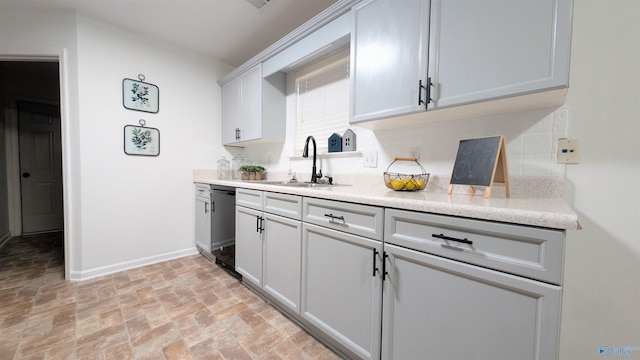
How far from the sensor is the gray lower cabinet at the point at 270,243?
1510 millimetres

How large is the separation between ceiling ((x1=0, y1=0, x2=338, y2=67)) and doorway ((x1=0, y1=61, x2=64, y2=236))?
6.40ft

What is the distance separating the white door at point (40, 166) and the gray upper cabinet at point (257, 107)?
3306 millimetres

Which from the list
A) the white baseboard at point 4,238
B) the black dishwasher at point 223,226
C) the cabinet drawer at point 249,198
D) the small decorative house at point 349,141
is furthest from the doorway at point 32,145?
the small decorative house at point 349,141

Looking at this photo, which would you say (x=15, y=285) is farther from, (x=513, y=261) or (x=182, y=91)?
(x=513, y=261)

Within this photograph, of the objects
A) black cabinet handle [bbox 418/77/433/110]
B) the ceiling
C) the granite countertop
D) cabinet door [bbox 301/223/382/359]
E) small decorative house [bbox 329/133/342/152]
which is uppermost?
the ceiling

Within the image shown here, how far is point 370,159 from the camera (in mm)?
1859

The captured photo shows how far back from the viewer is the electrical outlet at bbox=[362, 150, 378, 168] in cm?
183

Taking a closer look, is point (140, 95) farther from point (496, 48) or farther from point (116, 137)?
point (496, 48)

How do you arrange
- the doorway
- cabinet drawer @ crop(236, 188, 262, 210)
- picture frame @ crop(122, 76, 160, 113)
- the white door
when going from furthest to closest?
the white door, the doorway, picture frame @ crop(122, 76, 160, 113), cabinet drawer @ crop(236, 188, 262, 210)

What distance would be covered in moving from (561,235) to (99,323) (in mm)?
2453

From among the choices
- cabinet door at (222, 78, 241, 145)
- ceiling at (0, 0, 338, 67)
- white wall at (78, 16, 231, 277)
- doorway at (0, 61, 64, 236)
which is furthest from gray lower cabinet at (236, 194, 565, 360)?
doorway at (0, 61, 64, 236)

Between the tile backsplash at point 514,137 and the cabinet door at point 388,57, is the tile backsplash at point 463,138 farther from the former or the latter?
the cabinet door at point 388,57

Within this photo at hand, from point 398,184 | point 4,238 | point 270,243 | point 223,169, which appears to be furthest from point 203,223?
point 4,238

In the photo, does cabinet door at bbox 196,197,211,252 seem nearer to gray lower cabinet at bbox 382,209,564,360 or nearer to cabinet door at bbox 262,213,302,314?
cabinet door at bbox 262,213,302,314
